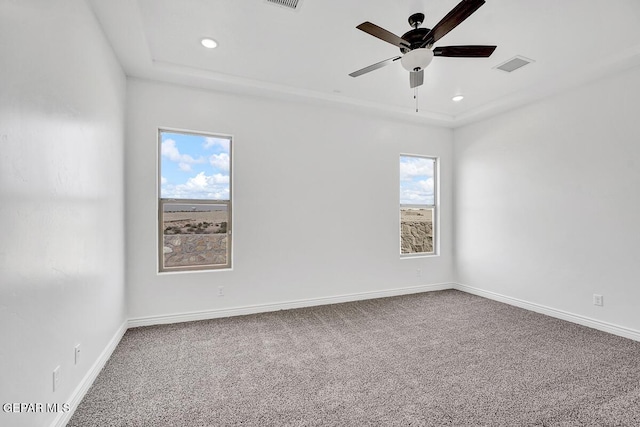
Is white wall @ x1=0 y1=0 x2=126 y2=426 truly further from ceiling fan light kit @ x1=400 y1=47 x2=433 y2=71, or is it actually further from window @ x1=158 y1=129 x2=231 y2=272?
ceiling fan light kit @ x1=400 y1=47 x2=433 y2=71

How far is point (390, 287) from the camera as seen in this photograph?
4.59 m

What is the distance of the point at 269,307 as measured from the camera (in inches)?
151

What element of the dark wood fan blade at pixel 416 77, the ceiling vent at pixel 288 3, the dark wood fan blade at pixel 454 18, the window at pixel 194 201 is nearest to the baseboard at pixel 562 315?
the dark wood fan blade at pixel 416 77

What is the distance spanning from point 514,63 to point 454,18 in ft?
5.46

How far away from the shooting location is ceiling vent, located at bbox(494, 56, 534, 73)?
300 cm

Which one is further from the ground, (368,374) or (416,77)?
(416,77)

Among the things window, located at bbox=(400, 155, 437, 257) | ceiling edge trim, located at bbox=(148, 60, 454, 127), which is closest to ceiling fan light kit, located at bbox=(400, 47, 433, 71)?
ceiling edge trim, located at bbox=(148, 60, 454, 127)

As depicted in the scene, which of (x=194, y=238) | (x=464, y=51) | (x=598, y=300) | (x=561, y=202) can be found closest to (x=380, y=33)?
(x=464, y=51)

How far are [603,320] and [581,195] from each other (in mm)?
1374

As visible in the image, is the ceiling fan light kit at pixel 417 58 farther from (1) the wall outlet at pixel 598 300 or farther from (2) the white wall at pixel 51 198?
(1) the wall outlet at pixel 598 300

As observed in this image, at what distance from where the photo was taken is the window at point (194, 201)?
11.4ft

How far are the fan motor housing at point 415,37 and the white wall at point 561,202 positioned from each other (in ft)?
8.19

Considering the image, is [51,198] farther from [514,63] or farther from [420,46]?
[514,63]

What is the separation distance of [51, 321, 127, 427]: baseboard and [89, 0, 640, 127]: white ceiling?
267 centimetres
